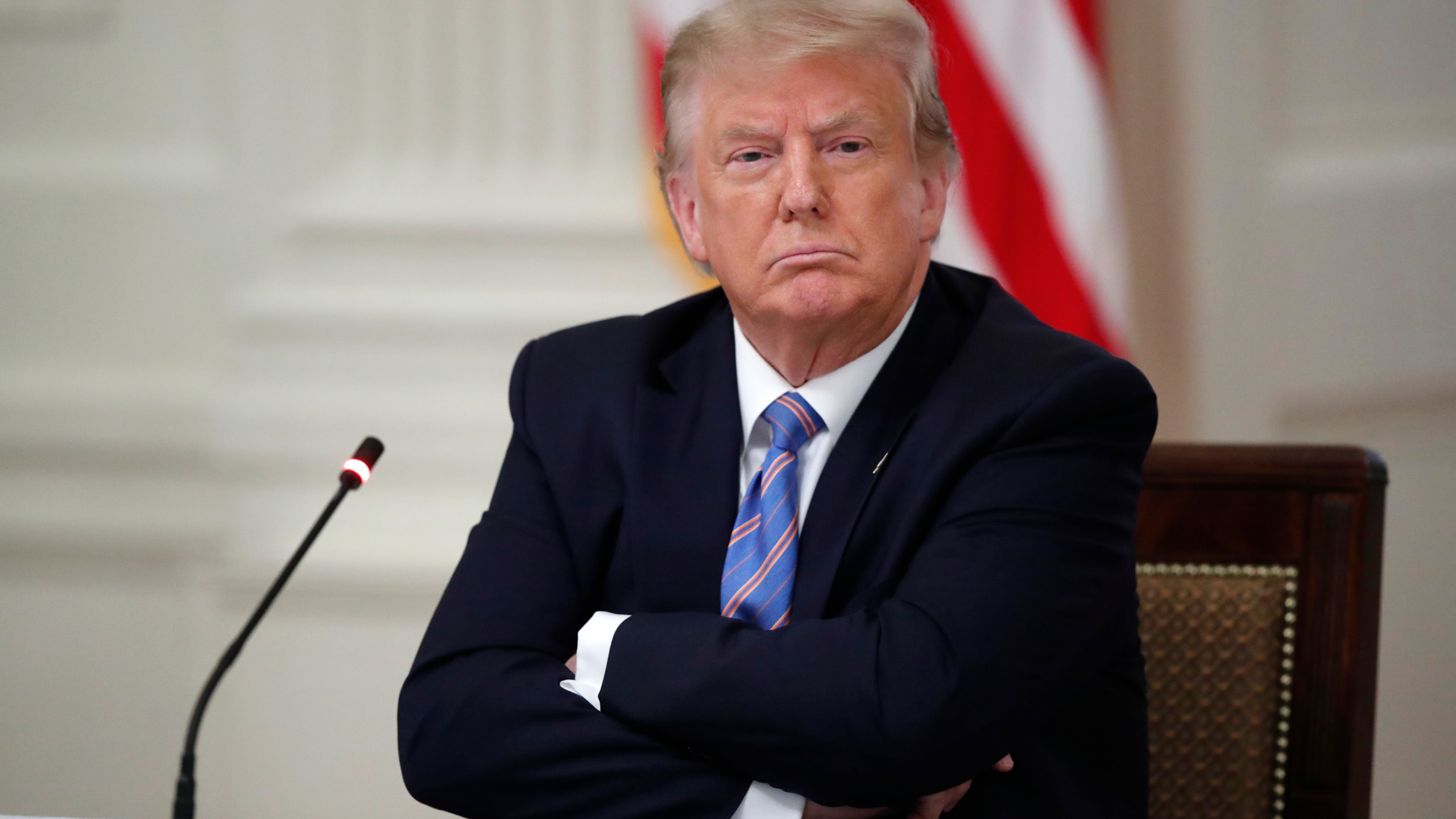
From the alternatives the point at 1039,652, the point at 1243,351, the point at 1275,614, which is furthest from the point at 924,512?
the point at 1243,351

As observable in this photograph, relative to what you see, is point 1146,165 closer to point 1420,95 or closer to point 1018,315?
point 1420,95

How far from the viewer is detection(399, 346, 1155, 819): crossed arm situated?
4.12 ft

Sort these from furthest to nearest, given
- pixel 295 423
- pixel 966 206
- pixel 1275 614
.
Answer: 1. pixel 295 423
2. pixel 966 206
3. pixel 1275 614

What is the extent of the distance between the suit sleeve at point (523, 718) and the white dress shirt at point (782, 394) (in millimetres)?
57

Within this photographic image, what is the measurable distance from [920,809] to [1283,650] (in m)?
0.76

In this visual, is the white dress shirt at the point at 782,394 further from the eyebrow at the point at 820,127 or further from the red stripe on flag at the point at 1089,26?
the red stripe on flag at the point at 1089,26

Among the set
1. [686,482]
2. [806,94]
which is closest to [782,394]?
[686,482]

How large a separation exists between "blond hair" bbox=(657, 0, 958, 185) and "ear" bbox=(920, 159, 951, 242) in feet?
0.06

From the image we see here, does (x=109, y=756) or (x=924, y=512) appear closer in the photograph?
(x=924, y=512)

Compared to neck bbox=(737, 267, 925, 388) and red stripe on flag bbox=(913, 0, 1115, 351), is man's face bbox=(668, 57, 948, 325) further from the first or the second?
red stripe on flag bbox=(913, 0, 1115, 351)

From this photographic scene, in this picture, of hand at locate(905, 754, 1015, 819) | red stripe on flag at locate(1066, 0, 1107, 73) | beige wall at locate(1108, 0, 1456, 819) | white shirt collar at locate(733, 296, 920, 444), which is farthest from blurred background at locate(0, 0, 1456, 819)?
hand at locate(905, 754, 1015, 819)

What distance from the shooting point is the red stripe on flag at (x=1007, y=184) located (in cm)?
229

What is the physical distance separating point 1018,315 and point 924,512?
0.37 meters

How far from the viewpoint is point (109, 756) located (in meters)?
2.94
